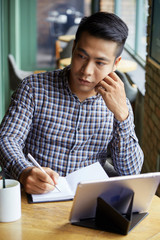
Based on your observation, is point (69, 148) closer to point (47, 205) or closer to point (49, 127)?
point (49, 127)

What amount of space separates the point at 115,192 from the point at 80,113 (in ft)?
2.29

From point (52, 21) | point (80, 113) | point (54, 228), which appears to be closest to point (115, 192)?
point (54, 228)

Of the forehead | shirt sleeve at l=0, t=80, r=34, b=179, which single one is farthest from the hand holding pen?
the forehead

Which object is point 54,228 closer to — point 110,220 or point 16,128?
point 110,220

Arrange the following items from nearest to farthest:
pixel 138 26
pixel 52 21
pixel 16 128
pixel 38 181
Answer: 1. pixel 38 181
2. pixel 16 128
3. pixel 138 26
4. pixel 52 21

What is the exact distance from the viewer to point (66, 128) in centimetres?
204

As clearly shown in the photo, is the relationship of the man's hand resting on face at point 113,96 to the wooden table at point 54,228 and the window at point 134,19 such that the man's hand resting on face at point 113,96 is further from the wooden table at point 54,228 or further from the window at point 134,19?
the window at point 134,19

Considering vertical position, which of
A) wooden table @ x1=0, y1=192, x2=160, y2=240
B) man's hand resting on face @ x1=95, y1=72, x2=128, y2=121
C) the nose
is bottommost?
wooden table @ x1=0, y1=192, x2=160, y2=240

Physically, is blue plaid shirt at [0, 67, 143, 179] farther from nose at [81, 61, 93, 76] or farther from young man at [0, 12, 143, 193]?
nose at [81, 61, 93, 76]

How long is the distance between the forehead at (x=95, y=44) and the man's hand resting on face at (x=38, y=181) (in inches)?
22.9

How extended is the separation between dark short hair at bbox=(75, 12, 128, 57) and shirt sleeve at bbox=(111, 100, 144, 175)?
337 mm

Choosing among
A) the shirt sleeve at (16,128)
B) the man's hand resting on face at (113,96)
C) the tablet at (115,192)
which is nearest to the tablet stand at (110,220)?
the tablet at (115,192)

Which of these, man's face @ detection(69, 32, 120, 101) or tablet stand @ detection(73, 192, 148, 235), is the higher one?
man's face @ detection(69, 32, 120, 101)

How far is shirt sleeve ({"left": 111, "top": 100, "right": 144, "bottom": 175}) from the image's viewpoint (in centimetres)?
197
